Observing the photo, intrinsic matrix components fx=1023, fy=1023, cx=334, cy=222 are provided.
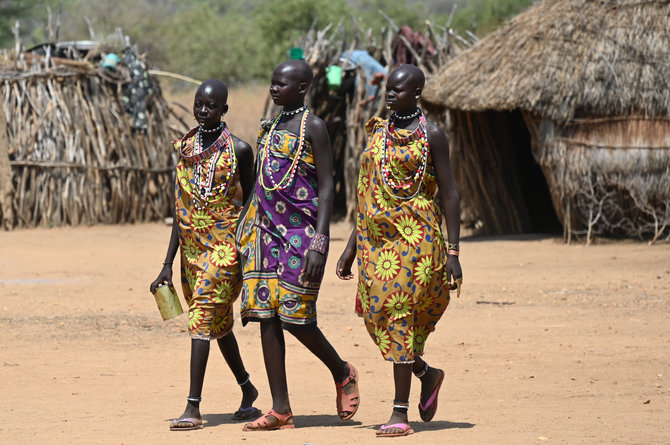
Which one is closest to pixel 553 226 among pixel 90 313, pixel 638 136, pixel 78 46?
pixel 638 136

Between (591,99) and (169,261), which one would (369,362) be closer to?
(169,261)

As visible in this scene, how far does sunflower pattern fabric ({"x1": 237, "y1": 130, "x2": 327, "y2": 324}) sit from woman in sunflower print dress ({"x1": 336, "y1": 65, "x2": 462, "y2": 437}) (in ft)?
0.80

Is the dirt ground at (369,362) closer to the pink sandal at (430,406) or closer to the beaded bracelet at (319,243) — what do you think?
the pink sandal at (430,406)

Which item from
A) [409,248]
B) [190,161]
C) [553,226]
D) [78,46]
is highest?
[78,46]

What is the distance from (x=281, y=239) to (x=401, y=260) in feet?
1.65

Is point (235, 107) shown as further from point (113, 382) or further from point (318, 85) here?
point (113, 382)

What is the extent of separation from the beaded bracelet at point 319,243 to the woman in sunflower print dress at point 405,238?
0.59 feet

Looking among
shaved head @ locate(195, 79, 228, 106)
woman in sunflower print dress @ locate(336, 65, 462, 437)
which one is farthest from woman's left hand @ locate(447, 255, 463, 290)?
shaved head @ locate(195, 79, 228, 106)

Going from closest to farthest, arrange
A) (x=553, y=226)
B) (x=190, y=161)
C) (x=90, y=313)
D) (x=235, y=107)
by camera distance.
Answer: (x=190, y=161) → (x=90, y=313) → (x=553, y=226) → (x=235, y=107)

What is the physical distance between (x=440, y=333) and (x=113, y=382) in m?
2.43

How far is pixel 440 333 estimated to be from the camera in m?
7.04

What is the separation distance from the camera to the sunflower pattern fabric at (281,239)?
4.16 meters

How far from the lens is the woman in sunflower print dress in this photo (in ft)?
13.5

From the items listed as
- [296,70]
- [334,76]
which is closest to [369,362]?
[296,70]
